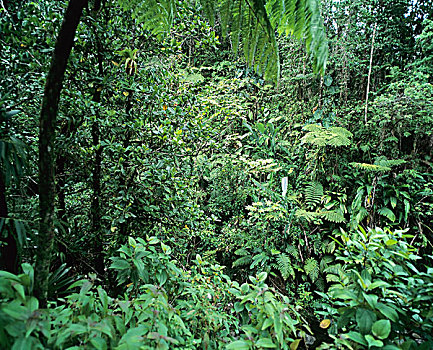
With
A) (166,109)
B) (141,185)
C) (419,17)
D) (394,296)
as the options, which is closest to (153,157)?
(141,185)

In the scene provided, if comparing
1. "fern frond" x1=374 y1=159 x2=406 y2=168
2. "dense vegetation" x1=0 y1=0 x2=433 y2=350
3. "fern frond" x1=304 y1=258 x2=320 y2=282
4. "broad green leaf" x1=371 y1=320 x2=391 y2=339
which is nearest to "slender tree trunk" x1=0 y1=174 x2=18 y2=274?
"dense vegetation" x1=0 y1=0 x2=433 y2=350

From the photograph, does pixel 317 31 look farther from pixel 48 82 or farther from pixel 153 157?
pixel 153 157

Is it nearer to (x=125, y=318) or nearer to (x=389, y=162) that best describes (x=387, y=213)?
(x=389, y=162)

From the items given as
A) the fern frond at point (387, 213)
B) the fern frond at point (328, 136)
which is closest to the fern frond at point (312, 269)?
the fern frond at point (387, 213)

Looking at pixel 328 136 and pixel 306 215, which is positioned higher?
pixel 328 136

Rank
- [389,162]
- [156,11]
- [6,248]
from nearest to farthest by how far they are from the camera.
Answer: [156,11]
[6,248]
[389,162]

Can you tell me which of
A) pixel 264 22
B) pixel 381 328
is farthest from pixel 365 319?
pixel 264 22

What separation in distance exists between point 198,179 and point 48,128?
184cm

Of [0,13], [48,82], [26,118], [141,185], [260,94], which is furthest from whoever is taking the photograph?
[260,94]

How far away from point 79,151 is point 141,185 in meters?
0.44

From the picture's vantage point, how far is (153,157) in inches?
71.4

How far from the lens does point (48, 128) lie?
71 cm

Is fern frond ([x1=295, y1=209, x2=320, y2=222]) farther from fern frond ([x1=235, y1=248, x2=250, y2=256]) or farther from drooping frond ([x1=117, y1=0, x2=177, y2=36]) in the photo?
drooping frond ([x1=117, y1=0, x2=177, y2=36])

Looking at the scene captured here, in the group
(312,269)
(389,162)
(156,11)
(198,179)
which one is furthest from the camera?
(389,162)
